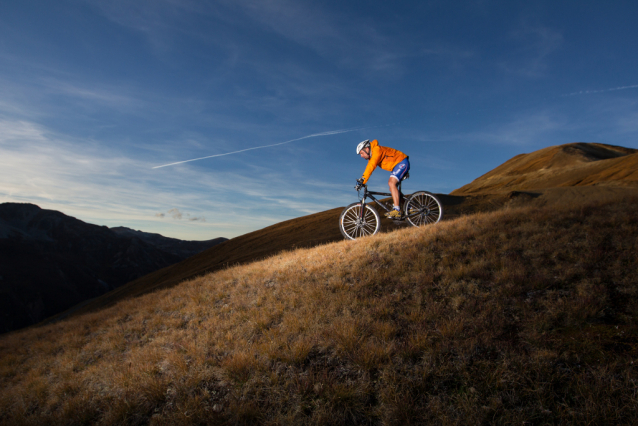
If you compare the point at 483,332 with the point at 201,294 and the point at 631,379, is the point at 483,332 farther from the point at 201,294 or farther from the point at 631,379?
the point at 201,294

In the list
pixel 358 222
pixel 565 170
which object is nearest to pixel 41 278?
pixel 358 222

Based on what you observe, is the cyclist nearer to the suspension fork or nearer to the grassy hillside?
the suspension fork

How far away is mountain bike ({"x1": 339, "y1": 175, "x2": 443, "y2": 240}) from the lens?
1149 centimetres

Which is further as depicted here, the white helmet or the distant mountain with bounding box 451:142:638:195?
the distant mountain with bounding box 451:142:638:195

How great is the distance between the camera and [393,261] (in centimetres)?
827

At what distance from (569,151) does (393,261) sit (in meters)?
117

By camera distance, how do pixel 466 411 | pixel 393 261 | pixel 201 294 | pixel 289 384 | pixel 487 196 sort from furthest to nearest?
1. pixel 487 196
2. pixel 201 294
3. pixel 393 261
4. pixel 289 384
5. pixel 466 411

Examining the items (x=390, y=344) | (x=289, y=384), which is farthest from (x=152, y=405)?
Answer: (x=390, y=344)

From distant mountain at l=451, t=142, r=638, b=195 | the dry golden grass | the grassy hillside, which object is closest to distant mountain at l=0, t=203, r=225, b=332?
the grassy hillside

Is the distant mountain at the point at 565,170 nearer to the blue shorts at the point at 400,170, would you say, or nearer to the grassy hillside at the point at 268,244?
the grassy hillside at the point at 268,244

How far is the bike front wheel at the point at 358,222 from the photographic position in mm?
12164

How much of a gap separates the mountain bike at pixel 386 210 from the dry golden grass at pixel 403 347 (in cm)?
242

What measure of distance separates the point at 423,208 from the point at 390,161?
2259 millimetres

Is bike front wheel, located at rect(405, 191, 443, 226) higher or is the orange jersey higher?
the orange jersey
